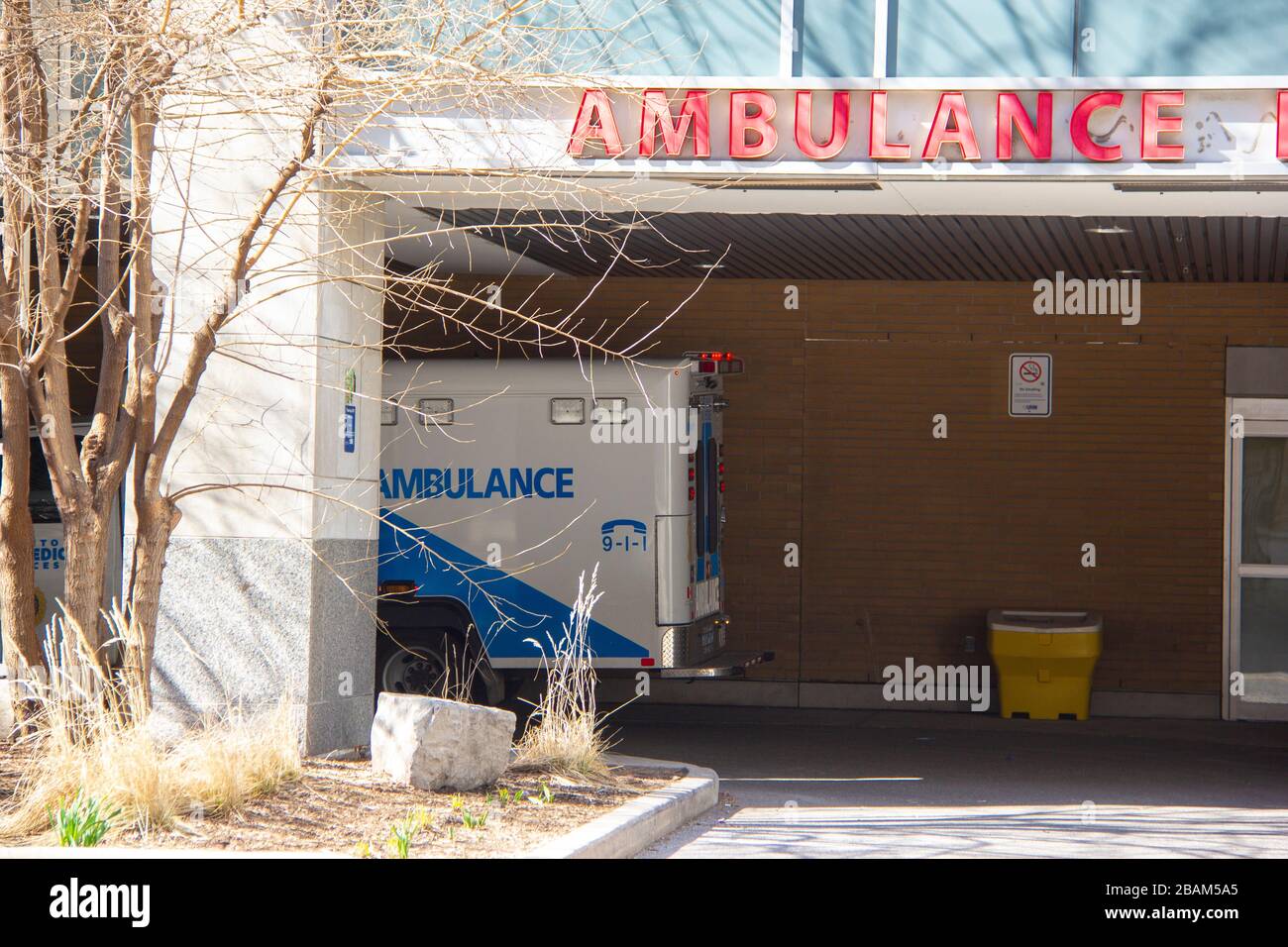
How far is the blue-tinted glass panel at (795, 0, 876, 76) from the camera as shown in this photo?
896cm

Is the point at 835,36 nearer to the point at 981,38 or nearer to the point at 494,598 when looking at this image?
the point at 981,38

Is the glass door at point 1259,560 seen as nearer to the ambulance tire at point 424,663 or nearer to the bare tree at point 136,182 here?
the ambulance tire at point 424,663

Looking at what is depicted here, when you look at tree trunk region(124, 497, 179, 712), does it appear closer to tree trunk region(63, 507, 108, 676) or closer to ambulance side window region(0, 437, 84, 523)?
tree trunk region(63, 507, 108, 676)

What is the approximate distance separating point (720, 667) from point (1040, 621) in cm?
343

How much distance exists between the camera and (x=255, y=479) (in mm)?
9281

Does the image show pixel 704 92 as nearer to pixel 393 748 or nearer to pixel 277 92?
pixel 277 92

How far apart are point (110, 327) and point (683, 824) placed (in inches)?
166

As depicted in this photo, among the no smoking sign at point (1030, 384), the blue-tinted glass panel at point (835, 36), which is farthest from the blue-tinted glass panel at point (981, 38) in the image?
the no smoking sign at point (1030, 384)

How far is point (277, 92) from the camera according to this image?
24.1 ft

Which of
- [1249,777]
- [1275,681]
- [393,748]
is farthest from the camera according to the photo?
[1275,681]

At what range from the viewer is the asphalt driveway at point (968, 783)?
7934 mm

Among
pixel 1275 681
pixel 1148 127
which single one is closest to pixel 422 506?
pixel 1148 127

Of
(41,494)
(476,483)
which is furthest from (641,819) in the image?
(41,494)

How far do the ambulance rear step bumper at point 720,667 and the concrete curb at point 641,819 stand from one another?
190 cm
